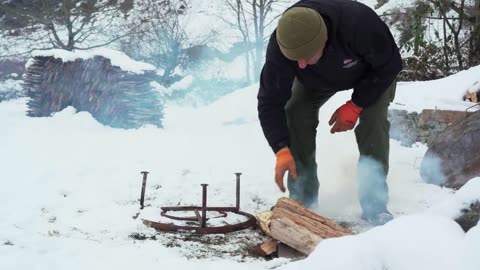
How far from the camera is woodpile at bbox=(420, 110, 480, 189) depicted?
3.46 meters

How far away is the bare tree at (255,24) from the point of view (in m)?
18.2

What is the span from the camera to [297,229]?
224 cm

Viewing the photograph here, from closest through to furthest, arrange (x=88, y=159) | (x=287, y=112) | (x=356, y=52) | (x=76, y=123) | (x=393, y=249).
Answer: (x=393, y=249), (x=356, y=52), (x=287, y=112), (x=88, y=159), (x=76, y=123)

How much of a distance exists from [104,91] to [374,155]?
6.40 meters

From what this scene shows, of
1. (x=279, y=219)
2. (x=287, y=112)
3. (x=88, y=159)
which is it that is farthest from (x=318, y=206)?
(x=88, y=159)

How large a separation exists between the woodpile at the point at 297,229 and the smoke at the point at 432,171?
1.72m

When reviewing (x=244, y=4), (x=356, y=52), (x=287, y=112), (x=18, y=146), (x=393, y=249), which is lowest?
(x=18, y=146)

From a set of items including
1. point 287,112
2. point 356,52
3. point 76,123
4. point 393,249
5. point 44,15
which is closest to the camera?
point 393,249

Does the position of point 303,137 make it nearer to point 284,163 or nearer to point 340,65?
point 284,163

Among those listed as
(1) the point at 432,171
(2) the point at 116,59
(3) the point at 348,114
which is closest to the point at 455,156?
(1) the point at 432,171

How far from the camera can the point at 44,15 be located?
15.3 metres

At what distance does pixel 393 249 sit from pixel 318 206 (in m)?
2.02

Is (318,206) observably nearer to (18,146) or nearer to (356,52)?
(356,52)

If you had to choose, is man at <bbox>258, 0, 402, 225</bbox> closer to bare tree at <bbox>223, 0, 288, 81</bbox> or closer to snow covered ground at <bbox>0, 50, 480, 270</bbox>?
snow covered ground at <bbox>0, 50, 480, 270</bbox>
